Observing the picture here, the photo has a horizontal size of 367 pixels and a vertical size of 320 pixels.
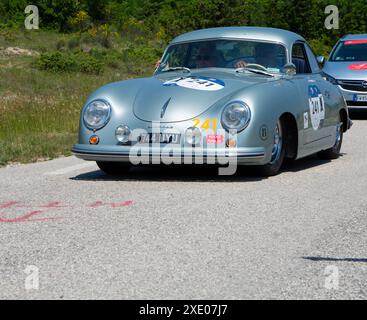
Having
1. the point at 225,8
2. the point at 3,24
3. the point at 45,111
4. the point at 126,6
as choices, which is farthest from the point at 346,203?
the point at 126,6

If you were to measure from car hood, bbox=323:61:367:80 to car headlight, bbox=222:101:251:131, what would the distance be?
9.60m

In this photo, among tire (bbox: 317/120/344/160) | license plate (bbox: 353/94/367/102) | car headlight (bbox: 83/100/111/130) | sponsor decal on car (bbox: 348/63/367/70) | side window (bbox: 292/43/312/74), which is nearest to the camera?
car headlight (bbox: 83/100/111/130)

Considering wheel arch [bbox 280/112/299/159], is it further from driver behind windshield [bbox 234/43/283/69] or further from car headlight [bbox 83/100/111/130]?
car headlight [bbox 83/100/111/130]

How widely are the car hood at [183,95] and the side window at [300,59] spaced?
3.45 ft

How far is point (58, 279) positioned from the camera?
179 inches

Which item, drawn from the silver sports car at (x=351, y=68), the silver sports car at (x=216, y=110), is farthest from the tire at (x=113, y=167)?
the silver sports car at (x=351, y=68)

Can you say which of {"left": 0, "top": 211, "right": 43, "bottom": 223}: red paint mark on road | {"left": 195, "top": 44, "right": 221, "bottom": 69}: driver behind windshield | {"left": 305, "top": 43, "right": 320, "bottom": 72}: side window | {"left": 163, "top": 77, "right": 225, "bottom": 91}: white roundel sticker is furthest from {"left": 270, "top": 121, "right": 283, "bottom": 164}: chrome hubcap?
{"left": 0, "top": 211, "right": 43, "bottom": 223}: red paint mark on road

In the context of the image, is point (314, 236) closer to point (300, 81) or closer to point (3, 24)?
point (300, 81)

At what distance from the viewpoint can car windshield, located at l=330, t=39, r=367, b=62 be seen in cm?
1798

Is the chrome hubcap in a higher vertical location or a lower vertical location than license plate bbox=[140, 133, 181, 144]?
lower

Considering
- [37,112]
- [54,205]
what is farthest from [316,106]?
[37,112]

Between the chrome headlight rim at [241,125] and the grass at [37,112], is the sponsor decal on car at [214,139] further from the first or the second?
the grass at [37,112]

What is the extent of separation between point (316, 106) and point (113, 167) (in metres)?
2.15

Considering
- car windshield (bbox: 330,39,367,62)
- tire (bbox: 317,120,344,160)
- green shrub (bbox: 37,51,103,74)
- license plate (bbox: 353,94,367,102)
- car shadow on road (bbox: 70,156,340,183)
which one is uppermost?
car shadow on road (bbox: 70,156,340,183)
